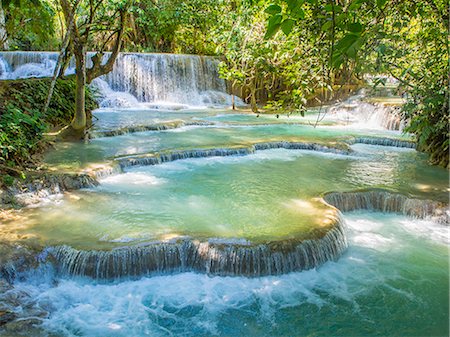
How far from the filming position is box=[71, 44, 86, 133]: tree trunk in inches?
329

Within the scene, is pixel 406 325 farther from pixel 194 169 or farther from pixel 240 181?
pixel 194 169

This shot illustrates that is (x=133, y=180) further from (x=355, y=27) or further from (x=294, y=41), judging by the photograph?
(x=355, y=27)

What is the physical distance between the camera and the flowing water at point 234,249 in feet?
13.0

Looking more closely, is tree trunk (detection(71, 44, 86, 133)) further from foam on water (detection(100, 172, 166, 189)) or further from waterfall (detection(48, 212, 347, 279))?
waterfall (detection(48, 212, 347, 279))

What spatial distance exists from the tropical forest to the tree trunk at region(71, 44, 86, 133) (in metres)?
0.03

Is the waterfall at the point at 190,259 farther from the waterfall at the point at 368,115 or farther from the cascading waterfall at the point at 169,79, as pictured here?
the cascading waterfall at the point at 169,79

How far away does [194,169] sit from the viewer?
782 cm

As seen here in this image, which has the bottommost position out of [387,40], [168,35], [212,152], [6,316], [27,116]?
[6,316]

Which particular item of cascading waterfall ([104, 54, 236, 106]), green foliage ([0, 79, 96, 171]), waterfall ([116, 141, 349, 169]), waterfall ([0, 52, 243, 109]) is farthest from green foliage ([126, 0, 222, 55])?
waterfall ([116, 141, 349, 169])

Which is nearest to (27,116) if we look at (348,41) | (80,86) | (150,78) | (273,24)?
(80,86)

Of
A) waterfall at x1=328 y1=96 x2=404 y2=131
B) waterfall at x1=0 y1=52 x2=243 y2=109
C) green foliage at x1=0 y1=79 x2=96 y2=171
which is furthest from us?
waterfall at x1=0 y1=52 x2=243 y2=109

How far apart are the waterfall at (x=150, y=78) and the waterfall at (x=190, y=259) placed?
12.0m

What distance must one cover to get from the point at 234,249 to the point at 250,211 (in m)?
1.17

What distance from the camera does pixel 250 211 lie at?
569cm
